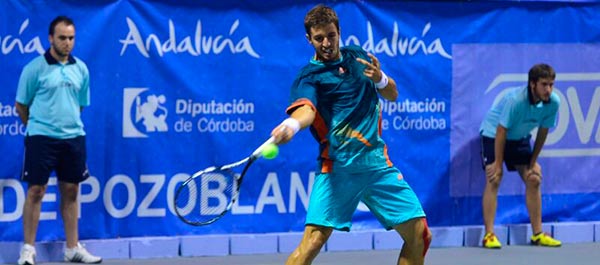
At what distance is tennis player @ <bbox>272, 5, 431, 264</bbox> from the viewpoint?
7.61 m

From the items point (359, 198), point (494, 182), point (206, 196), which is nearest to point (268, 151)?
point (359, 198)

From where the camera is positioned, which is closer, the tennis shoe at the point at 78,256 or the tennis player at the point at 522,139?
the tennis shoe at the point at 78,256

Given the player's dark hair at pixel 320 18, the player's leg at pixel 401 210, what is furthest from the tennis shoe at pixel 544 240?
the player's dark hair at pixel 320 18

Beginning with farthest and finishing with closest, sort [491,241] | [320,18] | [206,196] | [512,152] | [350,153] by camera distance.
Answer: [512,152]
[491,241]
[206,196]
[350,153]
[320,18]

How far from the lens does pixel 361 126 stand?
25.4ft

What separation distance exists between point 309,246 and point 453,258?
3.42 metres

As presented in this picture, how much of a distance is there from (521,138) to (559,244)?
3.05 feet

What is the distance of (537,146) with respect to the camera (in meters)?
11.2

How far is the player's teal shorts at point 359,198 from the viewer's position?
7.62 m

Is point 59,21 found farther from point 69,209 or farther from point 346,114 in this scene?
point 346,114

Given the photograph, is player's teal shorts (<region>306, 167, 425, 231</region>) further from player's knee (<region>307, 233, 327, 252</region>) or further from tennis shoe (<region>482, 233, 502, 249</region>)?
tennis shoe (<region>482, 233, 502, 249</region>)

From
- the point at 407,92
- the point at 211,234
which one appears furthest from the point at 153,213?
the point at 407,92

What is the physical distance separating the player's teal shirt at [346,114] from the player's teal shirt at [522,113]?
11.5 ft

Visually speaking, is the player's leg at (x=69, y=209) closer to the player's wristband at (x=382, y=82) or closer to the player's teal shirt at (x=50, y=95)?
the player's teal shirt at (x=50, y=95)
